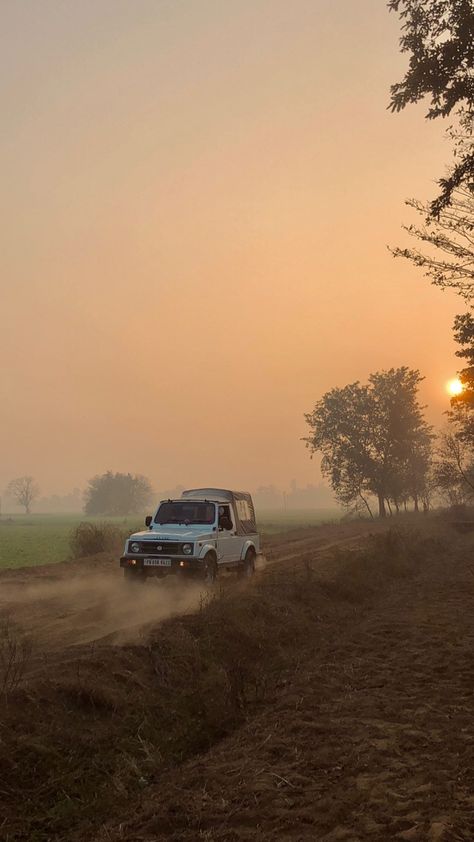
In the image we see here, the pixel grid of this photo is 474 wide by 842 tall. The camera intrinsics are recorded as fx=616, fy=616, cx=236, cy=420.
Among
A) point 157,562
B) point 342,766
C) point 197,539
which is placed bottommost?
point 342,766

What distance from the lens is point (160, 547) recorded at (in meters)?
14.8

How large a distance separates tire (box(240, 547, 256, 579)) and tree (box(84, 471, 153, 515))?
15611 cm

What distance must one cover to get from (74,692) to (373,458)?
196 feet

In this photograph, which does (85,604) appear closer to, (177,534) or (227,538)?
(177,534)

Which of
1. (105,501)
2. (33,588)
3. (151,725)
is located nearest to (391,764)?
(151,725)

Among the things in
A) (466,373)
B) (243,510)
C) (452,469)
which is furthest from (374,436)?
(243,510)

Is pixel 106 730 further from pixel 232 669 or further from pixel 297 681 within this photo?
pixel 297 681

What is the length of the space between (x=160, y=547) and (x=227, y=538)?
241cm

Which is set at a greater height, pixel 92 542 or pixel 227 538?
pixel 92 542

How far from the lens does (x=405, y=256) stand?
47.1ft

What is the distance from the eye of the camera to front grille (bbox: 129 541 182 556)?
14.7m

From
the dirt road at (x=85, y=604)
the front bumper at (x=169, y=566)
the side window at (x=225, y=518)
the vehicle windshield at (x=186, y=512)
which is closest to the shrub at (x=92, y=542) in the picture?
the dirt road at (x=85, y=604)

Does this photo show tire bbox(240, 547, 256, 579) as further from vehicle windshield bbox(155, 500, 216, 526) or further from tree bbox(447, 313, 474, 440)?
tree bbox(447, 313, 474, 440)

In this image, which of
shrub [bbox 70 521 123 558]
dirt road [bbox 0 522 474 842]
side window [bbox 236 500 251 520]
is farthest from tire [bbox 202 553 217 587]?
shrub [bbox 70 521 123 558]
